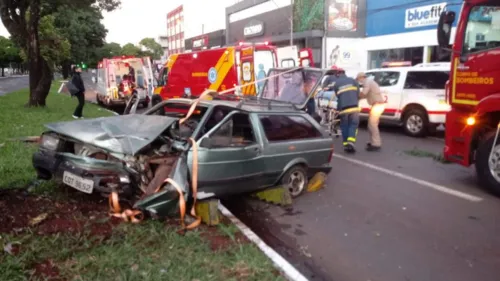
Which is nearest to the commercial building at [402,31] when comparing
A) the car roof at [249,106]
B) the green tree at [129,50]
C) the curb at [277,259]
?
the car roof at [249,106]

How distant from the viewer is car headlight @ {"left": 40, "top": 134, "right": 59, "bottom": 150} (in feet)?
15.2

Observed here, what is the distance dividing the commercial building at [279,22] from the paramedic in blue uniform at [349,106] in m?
18.9

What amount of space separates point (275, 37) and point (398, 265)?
29993 mm

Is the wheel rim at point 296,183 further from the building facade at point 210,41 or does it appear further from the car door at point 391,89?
the building facade at point 210,41

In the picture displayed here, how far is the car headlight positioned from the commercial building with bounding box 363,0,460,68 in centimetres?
1988

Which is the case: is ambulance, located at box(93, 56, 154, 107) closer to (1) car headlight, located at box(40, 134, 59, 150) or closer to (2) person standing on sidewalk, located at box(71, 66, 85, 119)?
(2) person standing on sidewalk, located at box(71, 66, 85, 119)

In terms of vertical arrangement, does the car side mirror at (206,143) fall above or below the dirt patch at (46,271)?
above

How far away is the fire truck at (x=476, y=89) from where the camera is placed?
554 cm

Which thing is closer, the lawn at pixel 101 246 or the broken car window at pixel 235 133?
the lawn at pixel 101 246

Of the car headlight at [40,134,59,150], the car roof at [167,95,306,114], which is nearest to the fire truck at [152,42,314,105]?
the car roof at [167,95,306,114]

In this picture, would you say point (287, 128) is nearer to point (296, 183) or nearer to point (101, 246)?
point (296, 183)

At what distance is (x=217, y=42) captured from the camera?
44.1m

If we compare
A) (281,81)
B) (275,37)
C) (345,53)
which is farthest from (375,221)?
(275,37)

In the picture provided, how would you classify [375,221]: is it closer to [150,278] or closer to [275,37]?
[150,278]
